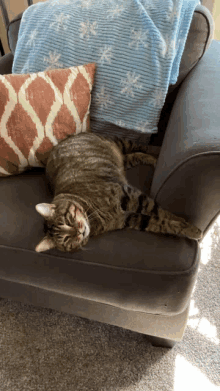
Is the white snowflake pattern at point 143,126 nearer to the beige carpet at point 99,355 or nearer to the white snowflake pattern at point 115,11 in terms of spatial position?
the white snowflake pattern at point 115,11

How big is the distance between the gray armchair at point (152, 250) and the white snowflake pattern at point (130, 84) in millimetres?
192

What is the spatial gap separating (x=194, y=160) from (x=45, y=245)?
0.51 meters

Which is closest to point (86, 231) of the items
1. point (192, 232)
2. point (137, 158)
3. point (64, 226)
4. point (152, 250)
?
point (64, 226)

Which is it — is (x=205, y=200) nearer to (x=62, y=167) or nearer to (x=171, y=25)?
(x=62, y=167)

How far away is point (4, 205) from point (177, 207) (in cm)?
63

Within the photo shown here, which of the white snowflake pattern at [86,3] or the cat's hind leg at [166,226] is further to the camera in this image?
the white snowflake pattern at [86,3]

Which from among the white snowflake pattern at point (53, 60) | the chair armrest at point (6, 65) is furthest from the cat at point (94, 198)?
the chair armrest at point (6, 65)

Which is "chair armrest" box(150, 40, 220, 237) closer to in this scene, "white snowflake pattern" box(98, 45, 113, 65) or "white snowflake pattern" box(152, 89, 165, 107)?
"white snowflake pattern" box(152, 89, 165, 107)

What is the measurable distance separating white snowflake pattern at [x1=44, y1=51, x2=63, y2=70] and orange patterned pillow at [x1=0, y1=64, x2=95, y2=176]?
3.4 inches

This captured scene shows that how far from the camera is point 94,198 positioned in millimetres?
1014

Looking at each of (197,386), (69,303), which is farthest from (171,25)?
(197,386)

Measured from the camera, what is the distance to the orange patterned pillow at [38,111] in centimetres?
106

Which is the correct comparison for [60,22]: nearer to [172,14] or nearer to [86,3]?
[86,3]

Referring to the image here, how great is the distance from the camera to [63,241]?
34.0 inches
